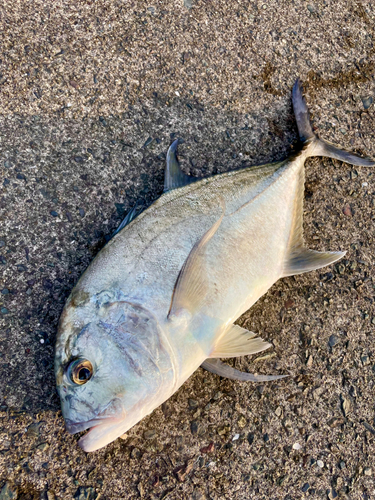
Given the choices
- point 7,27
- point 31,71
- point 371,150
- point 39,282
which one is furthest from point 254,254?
point 7,27

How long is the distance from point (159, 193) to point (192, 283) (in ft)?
2.65

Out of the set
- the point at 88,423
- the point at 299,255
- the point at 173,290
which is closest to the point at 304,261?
the point at 299,255

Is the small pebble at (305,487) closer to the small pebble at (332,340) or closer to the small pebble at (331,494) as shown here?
the small pebble at (331,494)

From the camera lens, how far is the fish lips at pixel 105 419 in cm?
164

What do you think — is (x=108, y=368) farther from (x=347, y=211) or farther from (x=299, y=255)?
(x=347, y=211)

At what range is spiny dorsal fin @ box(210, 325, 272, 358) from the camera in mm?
2043

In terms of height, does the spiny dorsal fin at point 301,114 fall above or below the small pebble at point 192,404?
above

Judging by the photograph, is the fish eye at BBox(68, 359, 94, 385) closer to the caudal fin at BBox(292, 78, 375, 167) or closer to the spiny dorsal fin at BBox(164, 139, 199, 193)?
the spiny dorsal fin at BBox(164, 139, 199, 193)

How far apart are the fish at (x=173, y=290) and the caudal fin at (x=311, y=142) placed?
155 millimetres

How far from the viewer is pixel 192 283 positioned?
1925 mm

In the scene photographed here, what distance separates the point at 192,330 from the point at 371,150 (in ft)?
6.55

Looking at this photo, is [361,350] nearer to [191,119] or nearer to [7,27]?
[191,119]

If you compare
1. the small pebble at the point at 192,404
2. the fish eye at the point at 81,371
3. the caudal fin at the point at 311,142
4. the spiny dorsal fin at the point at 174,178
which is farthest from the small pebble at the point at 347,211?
the fish eye at the point at 81,371

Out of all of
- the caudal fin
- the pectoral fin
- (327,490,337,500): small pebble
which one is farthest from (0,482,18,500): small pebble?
the caudal fin
